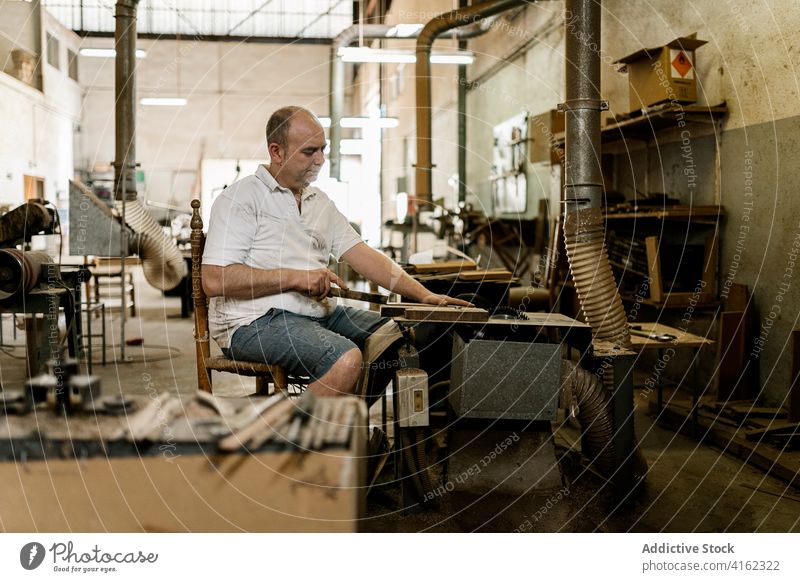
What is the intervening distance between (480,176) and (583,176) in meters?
7.24

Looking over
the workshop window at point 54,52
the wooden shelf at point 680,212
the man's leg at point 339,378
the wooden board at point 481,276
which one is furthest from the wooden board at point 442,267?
the workshop window at point 54,52

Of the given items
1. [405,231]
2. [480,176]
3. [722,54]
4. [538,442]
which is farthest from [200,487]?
[480,176]

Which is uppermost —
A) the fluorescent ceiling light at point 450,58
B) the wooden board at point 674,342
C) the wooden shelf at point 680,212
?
the fluorescent ceiling light at point 450,58

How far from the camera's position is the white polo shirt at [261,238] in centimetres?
264

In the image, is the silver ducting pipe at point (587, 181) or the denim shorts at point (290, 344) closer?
the denim shorts at point (290, 344)

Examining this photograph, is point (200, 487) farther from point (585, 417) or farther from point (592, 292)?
point (592, 292)

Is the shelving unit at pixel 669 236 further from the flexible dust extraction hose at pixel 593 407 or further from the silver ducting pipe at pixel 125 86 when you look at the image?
the silver ducting pipe at pixel 125 86

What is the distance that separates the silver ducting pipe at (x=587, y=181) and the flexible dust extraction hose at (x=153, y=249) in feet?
12.7

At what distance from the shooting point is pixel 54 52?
1340 cm

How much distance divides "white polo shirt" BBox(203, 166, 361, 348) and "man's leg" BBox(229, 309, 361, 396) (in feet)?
0.19

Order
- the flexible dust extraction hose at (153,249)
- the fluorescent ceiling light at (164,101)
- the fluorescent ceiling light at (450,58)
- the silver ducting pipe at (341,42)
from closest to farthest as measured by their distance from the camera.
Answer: the flexible dust extraction hose at (153,249) < the fluorescent ceiling light at (164,101) < the fluorescent ceiling light at (450,58) < the silver ducting pipe at (341,42)

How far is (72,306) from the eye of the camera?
427 centimetres

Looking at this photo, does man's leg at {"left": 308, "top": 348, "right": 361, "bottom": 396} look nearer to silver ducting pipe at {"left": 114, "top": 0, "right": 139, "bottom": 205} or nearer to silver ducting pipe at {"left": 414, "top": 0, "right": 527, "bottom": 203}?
silver ducting pipe at {"left": 114, "top": 0, "right": 139, "bottom": 205}

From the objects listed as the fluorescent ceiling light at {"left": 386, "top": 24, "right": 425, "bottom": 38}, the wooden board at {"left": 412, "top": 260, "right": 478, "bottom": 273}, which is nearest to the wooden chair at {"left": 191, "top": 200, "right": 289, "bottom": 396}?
the wooden board at {"left": 412, "top": 260, "right": 478, "bottom": 273}
